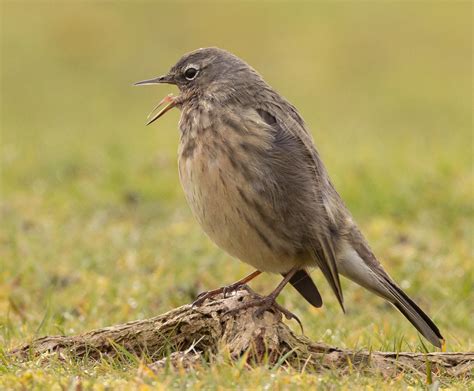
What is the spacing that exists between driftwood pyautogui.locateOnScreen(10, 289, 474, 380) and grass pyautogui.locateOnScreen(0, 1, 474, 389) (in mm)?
175

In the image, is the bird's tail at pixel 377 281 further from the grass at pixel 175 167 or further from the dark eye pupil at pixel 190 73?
the dark eye pupil at pixel 190 73

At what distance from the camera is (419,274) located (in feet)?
28.4

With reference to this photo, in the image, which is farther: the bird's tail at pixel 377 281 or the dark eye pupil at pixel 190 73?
the dark eye pupil at pixel 190 73

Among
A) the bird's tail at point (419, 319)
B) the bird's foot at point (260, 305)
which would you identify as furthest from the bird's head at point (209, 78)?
the bird's tail at point (419, 319)

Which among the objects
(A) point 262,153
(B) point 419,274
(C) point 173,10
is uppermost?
(C) point 173,10

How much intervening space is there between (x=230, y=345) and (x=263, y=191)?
1125 millimetres

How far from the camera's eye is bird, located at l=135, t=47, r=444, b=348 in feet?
18.8

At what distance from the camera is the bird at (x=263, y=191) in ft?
18.8

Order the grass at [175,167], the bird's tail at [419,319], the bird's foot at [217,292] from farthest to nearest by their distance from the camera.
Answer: the grass at [175,167]
the bird's tail at [419,319]
the bird's foot at [217,292]

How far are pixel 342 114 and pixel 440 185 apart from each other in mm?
9075

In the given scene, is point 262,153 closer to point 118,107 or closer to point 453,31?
point 118,107

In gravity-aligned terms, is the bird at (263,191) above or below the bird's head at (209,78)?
below

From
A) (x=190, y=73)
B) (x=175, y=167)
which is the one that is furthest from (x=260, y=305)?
(x=175, y=167)

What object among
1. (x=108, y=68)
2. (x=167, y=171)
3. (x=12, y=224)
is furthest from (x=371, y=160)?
(x=108, y=68)
